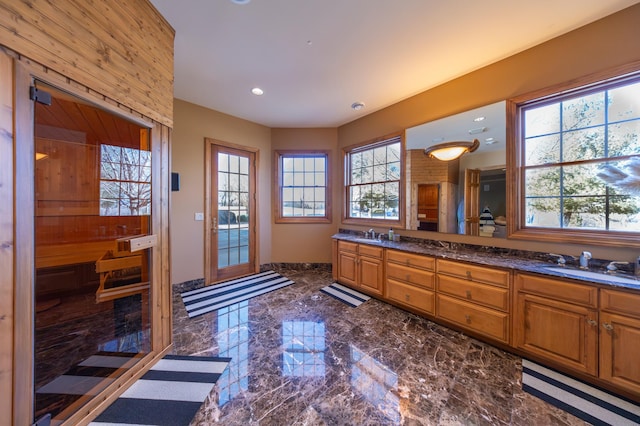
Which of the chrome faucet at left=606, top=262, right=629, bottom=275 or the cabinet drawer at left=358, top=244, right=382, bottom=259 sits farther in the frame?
the cabinet drawer at left=358, top=244, right=382, bottom=259

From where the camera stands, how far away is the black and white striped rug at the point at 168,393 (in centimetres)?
144

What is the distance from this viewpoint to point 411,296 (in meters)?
2.86

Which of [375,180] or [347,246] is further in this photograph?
[375,180]

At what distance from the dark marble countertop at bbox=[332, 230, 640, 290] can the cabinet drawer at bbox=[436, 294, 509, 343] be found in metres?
0.47

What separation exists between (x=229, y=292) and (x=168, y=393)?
1.95 m

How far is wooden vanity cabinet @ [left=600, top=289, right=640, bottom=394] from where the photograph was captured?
155 centimetres

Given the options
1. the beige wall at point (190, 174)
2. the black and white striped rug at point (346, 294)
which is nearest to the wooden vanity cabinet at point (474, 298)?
the black and white striped rug at point (346, 294)

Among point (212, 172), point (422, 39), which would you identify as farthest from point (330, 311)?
point (422, 39)

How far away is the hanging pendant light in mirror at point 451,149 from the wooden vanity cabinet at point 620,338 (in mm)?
1797

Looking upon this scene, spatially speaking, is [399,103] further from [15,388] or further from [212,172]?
→ [15,388]

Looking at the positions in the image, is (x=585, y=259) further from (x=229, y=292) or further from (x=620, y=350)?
(x=229, y=292)

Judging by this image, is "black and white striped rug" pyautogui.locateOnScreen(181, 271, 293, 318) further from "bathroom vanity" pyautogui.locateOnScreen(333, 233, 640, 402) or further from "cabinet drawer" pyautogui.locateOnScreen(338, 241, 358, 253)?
"bathroom vanity" pyautogui.locateOnScreen(333, 233, 640, 402)

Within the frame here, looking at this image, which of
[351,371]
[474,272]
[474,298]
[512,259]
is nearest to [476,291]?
[474,298]

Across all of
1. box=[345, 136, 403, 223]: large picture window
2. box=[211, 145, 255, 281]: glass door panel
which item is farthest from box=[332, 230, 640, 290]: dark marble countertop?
box=[211, 145, 255, 281]: glass door panel
